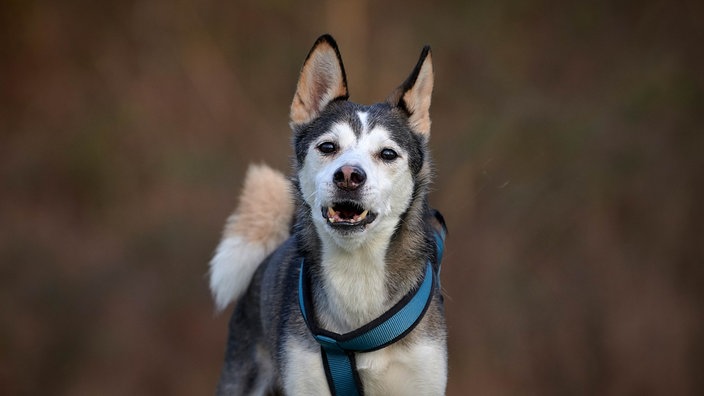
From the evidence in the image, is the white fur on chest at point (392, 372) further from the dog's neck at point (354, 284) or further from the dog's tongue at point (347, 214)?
the dog's tongue at point (347, 214)

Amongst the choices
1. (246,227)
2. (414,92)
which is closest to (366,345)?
(414,92)

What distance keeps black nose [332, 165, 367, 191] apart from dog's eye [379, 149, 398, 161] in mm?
221

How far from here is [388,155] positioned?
114 inches

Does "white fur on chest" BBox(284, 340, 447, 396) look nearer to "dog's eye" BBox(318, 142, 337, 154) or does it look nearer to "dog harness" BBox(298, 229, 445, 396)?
"dog harness" BBox(298, 229, 445, 396)

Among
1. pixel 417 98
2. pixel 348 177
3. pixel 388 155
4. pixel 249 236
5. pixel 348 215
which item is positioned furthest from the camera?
pixel 249 236

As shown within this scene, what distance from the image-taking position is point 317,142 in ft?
9.55

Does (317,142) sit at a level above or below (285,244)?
above

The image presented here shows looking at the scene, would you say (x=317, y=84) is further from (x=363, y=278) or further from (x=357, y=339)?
(x=357, y=339)

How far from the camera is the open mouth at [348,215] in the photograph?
107 inches

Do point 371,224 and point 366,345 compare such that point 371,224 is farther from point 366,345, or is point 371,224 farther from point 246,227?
point 246,227

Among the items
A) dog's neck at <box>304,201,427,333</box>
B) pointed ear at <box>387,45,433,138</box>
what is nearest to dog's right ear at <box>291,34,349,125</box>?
pointed ear at <box>387,45,433,138</box>

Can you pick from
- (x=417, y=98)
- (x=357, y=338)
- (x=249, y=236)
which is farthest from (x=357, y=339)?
(x=249, y=236)

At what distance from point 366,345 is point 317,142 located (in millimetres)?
653

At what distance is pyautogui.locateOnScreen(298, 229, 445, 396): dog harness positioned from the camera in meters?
2.78
